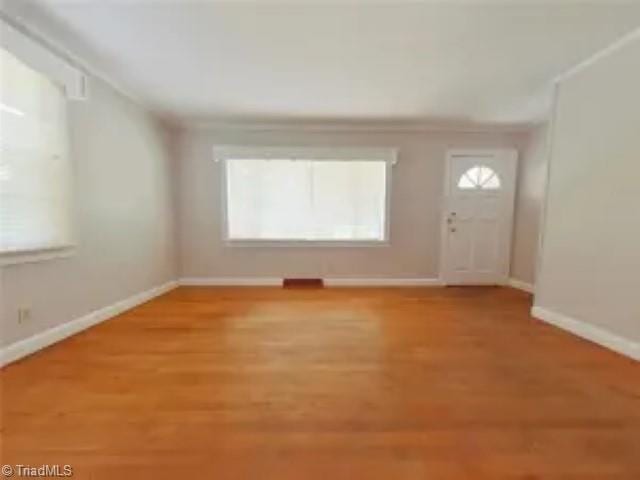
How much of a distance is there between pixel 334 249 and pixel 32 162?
3622 millimetres

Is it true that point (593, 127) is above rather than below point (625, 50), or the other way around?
below

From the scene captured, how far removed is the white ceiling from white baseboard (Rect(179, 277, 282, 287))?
2.33 meters

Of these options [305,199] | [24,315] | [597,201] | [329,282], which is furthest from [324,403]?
[305,199]

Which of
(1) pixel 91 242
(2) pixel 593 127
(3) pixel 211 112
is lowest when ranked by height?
(1) pixel 91 242

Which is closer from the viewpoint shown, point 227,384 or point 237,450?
point 237,450

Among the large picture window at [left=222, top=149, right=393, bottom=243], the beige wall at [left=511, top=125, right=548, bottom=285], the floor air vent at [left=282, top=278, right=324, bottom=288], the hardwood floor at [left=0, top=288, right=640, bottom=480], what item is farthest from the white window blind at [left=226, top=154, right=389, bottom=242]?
the hardwood floor at [left=0, top=288, right=640, bottom=480]

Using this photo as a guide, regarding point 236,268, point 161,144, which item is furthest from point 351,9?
point 236,268

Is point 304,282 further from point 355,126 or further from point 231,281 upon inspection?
point 355,126

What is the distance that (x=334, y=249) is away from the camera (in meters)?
5.54

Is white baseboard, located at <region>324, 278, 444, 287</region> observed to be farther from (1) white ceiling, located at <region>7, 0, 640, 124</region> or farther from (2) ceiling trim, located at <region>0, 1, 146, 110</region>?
(2) ceiling trim, located at <region>0, 1, 146, 110</region>

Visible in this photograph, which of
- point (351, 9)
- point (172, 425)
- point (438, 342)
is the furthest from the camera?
point (438, 342)

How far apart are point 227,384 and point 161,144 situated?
12.3 feet

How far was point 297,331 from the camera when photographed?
10.9 ft

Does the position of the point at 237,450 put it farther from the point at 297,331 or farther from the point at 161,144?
the point at 161,144
